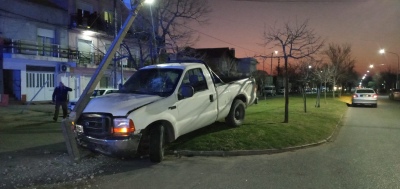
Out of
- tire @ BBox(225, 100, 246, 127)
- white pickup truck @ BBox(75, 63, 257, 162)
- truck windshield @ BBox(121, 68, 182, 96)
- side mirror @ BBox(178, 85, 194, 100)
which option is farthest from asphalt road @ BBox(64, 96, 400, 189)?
tire @ BBox(225, 100, 246, 127)

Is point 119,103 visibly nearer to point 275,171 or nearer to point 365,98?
point 275,171

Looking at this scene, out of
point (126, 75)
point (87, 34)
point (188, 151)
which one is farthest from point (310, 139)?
point (126, 75)

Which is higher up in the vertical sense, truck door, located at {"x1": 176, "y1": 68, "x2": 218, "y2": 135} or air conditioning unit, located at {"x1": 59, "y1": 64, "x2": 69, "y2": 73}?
air conditioning unit, located at {"x1": 59, "y1": 64, "x2": 69, "y2": 73}

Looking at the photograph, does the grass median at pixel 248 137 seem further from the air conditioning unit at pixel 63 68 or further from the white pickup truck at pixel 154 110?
the air conditioning unit at pixel 63 68

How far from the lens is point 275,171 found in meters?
7.03

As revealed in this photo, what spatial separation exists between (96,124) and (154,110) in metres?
1.18

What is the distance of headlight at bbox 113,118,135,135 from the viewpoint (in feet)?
22.5

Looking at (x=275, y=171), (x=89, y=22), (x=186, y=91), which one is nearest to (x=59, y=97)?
(x=186, y=91)

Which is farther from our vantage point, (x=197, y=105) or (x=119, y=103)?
(x=197, y=105)

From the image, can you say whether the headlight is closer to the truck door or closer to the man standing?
the truck door

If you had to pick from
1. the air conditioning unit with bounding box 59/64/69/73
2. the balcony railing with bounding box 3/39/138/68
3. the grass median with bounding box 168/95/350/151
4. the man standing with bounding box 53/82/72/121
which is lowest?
the grass median with bounding box 168/95/350/151

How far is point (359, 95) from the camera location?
89.2 feet

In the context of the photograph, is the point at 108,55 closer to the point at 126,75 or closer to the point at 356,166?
the point at 356,166

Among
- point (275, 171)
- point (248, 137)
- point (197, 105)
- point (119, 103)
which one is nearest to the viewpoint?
point (275, 171)
